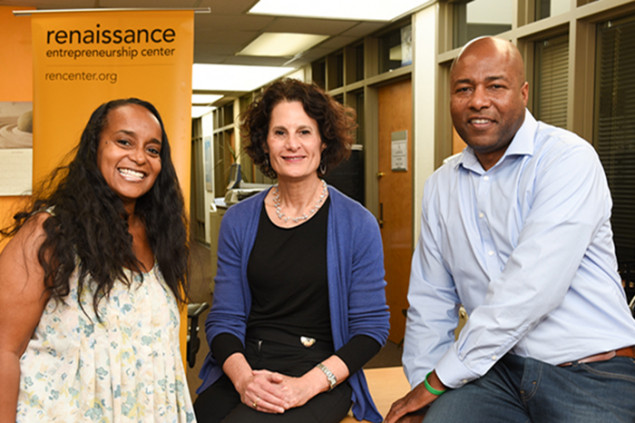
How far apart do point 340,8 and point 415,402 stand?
3715mm

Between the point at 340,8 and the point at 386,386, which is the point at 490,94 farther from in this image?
the point at 340,8

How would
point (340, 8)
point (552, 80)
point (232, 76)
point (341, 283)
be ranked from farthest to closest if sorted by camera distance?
point (232, 76), point (340, 8), point (552, 80), point (341, 283)

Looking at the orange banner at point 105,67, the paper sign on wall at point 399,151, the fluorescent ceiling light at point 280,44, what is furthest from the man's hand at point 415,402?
the fluorescent ceiling light at point 280,44

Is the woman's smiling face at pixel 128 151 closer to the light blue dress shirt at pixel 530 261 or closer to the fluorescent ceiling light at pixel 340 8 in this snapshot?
the light blue dress shirt at pixel 530 261

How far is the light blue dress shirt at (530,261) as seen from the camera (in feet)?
4.61

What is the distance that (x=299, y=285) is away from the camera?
189cm

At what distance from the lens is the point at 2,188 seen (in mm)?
4484

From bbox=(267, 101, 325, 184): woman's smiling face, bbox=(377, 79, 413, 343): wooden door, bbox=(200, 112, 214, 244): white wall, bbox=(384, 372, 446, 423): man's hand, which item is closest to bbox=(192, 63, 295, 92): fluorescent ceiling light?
bbox=(377, 79, 413, 343): wooden door

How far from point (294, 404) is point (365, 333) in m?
0.34

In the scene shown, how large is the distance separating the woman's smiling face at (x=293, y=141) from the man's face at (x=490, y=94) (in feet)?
1.86

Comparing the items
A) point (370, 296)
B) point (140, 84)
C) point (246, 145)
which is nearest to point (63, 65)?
point (140, 84)

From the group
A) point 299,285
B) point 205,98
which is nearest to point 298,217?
point 299,285

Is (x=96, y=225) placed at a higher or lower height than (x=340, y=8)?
lower

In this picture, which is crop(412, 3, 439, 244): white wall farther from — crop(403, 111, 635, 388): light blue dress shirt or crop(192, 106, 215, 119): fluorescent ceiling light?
crop(192, 106, 215, 119): fluorescent ceiling light
